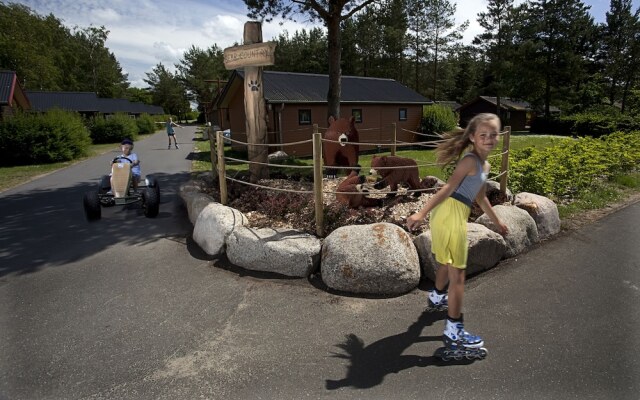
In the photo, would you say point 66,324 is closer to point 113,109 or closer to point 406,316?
point 406,316

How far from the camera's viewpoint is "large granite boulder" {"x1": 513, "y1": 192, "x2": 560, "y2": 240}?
5453 mm

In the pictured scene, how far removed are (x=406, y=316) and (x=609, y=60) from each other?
47140 millimetres

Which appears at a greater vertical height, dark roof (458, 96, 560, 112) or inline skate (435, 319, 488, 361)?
dark roof (458, 96, 560, 112)

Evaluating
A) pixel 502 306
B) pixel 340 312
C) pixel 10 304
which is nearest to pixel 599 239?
pixel 502 306

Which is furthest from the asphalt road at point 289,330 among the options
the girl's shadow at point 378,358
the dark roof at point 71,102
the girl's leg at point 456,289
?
the dark roof at point 71,102

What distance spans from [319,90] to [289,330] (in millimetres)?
19242

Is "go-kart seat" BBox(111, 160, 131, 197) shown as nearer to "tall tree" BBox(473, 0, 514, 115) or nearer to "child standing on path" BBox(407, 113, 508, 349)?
"child standing on path" BBox(407, 113, 508, 349)

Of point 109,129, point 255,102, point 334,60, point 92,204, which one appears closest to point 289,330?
point 92,204

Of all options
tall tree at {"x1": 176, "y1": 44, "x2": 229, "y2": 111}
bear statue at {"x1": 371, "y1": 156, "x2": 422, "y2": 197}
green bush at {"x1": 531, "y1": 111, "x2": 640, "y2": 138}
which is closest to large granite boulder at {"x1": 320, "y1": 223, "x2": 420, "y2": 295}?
bear statue at {"x1": 371, "y1": 156, "x2": 422, "y2": 197}

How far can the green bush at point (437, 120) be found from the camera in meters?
24.0

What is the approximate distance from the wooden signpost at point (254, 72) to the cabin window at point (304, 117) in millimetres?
11526

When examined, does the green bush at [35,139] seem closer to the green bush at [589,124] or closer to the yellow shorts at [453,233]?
the yellow shorts at [453,233]

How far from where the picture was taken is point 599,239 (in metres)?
5.45

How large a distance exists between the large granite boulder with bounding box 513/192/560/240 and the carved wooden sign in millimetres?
4892
